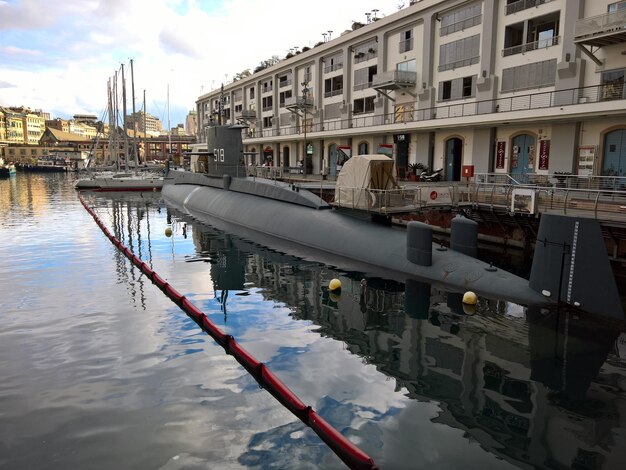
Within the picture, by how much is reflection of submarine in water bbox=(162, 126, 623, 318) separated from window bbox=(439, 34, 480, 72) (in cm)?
1962

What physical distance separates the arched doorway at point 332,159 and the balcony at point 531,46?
2460 centimetres

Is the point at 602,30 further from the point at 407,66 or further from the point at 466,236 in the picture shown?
the point at 407,66

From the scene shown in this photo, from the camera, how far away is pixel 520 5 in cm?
3416

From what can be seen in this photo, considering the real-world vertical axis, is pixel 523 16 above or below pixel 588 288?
above

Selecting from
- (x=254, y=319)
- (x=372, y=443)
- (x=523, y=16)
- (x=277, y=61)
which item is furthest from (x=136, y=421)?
(x=277, y=61)

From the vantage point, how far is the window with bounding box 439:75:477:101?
38625 mm

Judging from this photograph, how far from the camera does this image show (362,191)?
20.0m

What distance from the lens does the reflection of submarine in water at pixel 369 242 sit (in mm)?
13109

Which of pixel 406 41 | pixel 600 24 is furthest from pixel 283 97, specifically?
pixel 600 24

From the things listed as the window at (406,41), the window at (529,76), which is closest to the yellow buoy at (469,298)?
the window at (529,76)

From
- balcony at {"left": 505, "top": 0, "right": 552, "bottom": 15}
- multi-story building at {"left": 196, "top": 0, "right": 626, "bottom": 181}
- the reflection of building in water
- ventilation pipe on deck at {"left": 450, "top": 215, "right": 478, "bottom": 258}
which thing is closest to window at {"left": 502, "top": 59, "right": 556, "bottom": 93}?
multi-story building at {"left": 196, "top": 0, "right": 626, "bottom": 181}

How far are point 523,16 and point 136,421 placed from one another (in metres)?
36.2

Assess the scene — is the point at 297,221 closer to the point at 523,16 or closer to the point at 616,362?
the point at 616,362

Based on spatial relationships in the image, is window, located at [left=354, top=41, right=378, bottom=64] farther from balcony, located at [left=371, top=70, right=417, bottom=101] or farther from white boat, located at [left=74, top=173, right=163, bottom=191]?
white boat, located at [left=74, top=173, right=163, bottom=191]
